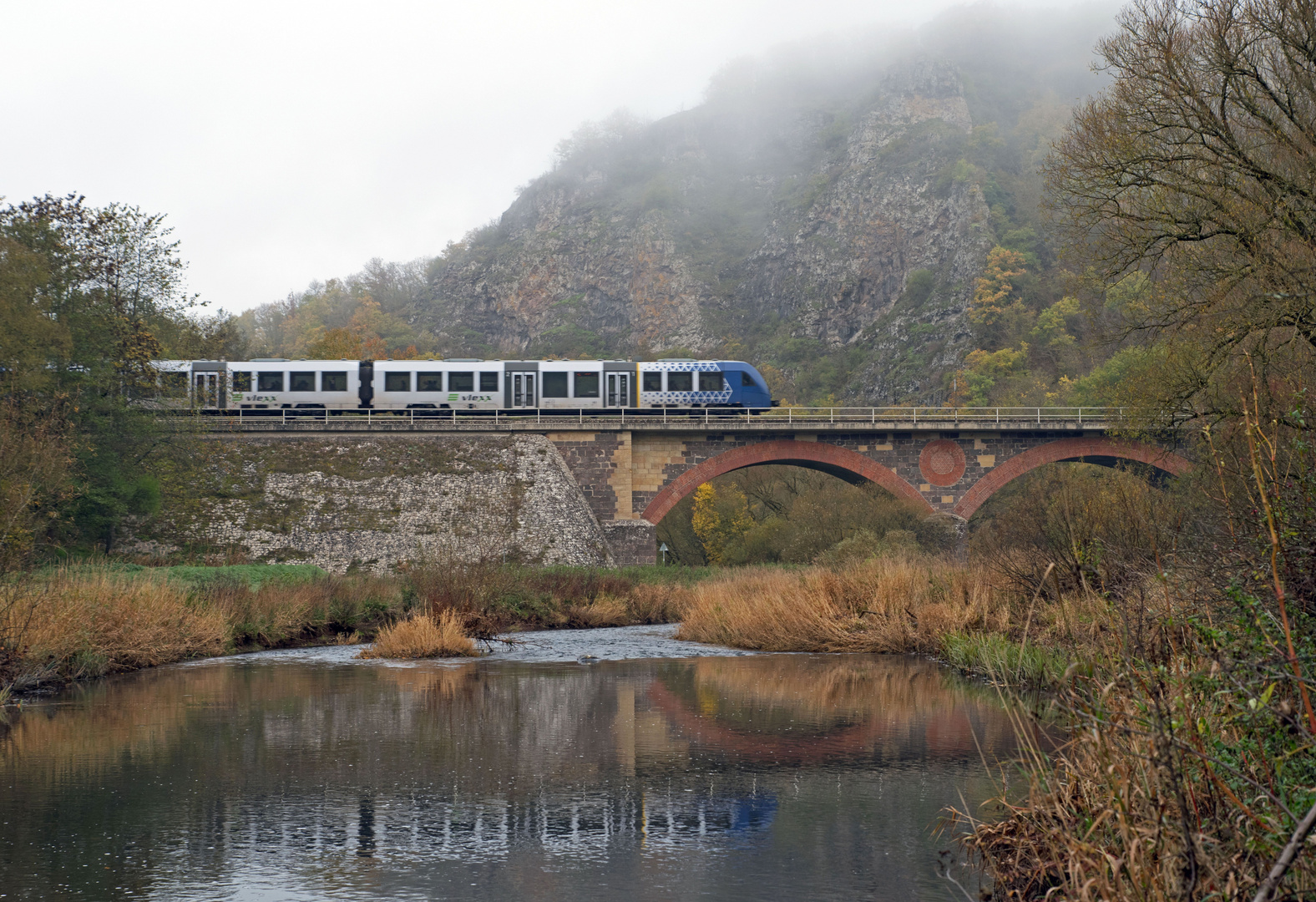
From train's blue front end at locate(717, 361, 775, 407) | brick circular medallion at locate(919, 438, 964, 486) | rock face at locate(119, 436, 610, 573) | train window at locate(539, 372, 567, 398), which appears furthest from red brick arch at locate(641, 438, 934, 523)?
train window at locate(539, 372, 567, 398)

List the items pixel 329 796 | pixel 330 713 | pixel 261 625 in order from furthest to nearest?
pixel 261 625
pixel 330 713
pixel 329 796

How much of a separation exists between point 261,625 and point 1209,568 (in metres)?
18.2

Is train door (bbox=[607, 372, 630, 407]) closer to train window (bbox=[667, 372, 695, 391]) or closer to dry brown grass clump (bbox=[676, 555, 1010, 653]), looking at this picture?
train window (bbox=[667, 372, 695, 391])

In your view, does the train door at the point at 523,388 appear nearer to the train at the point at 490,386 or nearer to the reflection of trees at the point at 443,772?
the train at the point at 490,386

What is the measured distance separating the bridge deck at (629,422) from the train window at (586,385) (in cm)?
96

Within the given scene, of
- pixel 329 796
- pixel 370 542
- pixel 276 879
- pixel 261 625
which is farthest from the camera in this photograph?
pixel 370 542

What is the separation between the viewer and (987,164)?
123m

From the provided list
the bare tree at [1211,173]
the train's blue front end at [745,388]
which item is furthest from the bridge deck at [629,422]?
the bare tree at [1211,173]

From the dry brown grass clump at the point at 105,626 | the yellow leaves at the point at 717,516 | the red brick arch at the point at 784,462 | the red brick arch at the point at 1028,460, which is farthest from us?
the yellow leaves at the point at 717,516

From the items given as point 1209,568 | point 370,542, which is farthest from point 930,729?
point 370,542

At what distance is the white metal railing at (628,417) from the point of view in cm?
4834

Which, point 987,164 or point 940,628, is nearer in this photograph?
point 940,628

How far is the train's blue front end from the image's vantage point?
4922cm

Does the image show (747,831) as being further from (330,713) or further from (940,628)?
(940,628)
